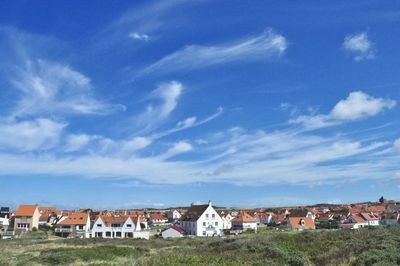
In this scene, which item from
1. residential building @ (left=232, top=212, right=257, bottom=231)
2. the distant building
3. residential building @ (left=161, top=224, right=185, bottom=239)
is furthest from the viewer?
the distant building

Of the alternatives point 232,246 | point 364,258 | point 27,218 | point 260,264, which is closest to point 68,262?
point 232,246

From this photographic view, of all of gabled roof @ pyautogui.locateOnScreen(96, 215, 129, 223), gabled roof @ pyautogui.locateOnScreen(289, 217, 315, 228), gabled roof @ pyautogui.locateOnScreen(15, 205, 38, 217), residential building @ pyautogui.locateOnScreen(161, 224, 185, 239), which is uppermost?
gabled roof @ pyautogui.locateOnScreen(15, 205, 38, 217)

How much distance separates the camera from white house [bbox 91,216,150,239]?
239 feet

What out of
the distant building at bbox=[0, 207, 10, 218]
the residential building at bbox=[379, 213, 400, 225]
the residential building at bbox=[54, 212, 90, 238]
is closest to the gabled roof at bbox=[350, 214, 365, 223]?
the residential building at bbox=[379, 213, 400, 225]

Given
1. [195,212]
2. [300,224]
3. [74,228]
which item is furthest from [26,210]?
[300,224]

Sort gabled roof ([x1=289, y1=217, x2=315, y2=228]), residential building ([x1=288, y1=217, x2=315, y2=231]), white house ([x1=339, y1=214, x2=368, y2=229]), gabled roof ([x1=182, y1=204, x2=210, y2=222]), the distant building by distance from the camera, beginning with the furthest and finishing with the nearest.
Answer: the distant building
white house ([x1=339, y1=214, x2=368, y2=229])
gabled roof ([x1=289, y1=217, x2=315, y2=228])
residential building ([x1=288, y1=217, x2=315, y2=231])
gabled roof ([x1=182, y1=204, x2=210, y2=222])

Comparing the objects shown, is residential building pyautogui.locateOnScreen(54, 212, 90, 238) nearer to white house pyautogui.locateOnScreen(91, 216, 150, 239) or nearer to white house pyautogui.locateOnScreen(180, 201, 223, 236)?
white house pyautogui.locateOnScreen(91, 216, 150, 239)

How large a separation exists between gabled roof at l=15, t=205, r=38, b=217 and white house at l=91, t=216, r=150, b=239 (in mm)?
13983

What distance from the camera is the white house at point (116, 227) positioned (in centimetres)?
7288

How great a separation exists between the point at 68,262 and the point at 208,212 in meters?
49.2

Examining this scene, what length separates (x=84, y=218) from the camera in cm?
7612

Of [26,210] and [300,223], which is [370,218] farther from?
[26,210]

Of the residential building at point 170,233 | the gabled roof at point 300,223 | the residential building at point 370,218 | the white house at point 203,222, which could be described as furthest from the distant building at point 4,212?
the residential building at point 370,218

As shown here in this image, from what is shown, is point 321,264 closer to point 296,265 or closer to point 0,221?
point 296,265
